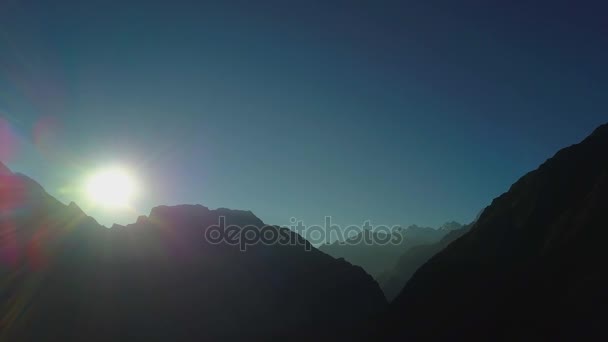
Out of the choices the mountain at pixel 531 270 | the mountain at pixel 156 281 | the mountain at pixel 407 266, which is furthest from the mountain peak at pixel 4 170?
the mountain at pixel 407 266

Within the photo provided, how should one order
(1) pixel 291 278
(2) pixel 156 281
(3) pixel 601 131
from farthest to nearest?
(1) pixel 291 278
(2) pixel 156 281
(3) pixel 601 131

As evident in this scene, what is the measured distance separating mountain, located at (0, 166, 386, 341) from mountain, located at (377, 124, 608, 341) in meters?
24.8

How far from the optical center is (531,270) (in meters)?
41.8

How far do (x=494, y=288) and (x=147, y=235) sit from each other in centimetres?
7507

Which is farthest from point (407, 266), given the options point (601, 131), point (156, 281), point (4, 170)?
point (4, 170)

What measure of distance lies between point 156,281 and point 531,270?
69.5 meters

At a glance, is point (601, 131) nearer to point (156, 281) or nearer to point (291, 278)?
point (291, 278)

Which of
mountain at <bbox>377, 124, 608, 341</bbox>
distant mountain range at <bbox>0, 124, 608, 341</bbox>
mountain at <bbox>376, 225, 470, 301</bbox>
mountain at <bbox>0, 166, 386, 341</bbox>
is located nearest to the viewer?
mountain at <bbox>377, 124, 608, 341</bbox>

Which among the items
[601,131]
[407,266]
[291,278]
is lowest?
[407,266]

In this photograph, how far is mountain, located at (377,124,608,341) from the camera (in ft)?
111

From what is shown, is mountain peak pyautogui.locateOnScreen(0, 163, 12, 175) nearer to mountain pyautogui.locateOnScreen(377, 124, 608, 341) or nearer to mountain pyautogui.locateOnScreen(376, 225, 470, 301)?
mountain pyautogui.locateOnScreen(377, 124, 608, 341)

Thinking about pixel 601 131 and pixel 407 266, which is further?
pixel 407 266

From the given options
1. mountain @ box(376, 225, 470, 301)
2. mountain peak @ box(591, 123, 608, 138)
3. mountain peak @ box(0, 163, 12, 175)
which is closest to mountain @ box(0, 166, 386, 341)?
mountain peak @ box(0, 163, 12, 175)

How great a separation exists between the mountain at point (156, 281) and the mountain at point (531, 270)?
81.3ft
